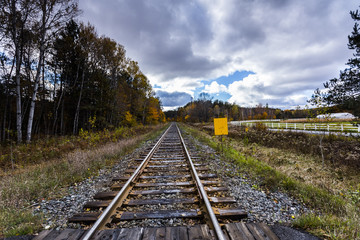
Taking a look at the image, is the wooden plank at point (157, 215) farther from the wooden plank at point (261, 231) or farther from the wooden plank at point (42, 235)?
the wooden plank at point (42, 235)

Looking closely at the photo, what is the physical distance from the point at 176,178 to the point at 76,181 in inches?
119

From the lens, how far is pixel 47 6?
1002 centimetres

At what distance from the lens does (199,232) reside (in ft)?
7.46

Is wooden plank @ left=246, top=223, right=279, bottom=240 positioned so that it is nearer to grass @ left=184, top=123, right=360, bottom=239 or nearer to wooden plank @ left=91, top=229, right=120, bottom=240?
grass @ left=184, top=123, right=360, bottom=239

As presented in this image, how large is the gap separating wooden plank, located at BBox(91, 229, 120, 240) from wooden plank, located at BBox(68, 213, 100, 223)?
446mm

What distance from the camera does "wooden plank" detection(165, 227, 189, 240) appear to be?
219cm

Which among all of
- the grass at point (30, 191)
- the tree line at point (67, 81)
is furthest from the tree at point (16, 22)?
the grass at point (30, 191)

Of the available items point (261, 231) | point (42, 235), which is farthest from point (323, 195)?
point (42, 235)

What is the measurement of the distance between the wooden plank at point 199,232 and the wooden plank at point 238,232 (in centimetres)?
31

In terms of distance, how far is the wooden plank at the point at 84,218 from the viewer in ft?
8.64

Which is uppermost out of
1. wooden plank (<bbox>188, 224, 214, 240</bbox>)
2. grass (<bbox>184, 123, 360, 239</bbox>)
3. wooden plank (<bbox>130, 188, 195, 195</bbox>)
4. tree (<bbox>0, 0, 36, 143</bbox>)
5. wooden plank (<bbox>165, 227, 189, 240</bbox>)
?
tree (<bbox>0, 0, 36, 143</bbox>)

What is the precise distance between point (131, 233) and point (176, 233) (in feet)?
2.15

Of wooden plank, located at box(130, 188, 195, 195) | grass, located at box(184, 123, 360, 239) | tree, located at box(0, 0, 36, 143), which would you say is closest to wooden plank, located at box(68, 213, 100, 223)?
wooden plank, located at box(130, 188, 195, 195)

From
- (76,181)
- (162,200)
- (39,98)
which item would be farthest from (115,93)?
(162,200)
